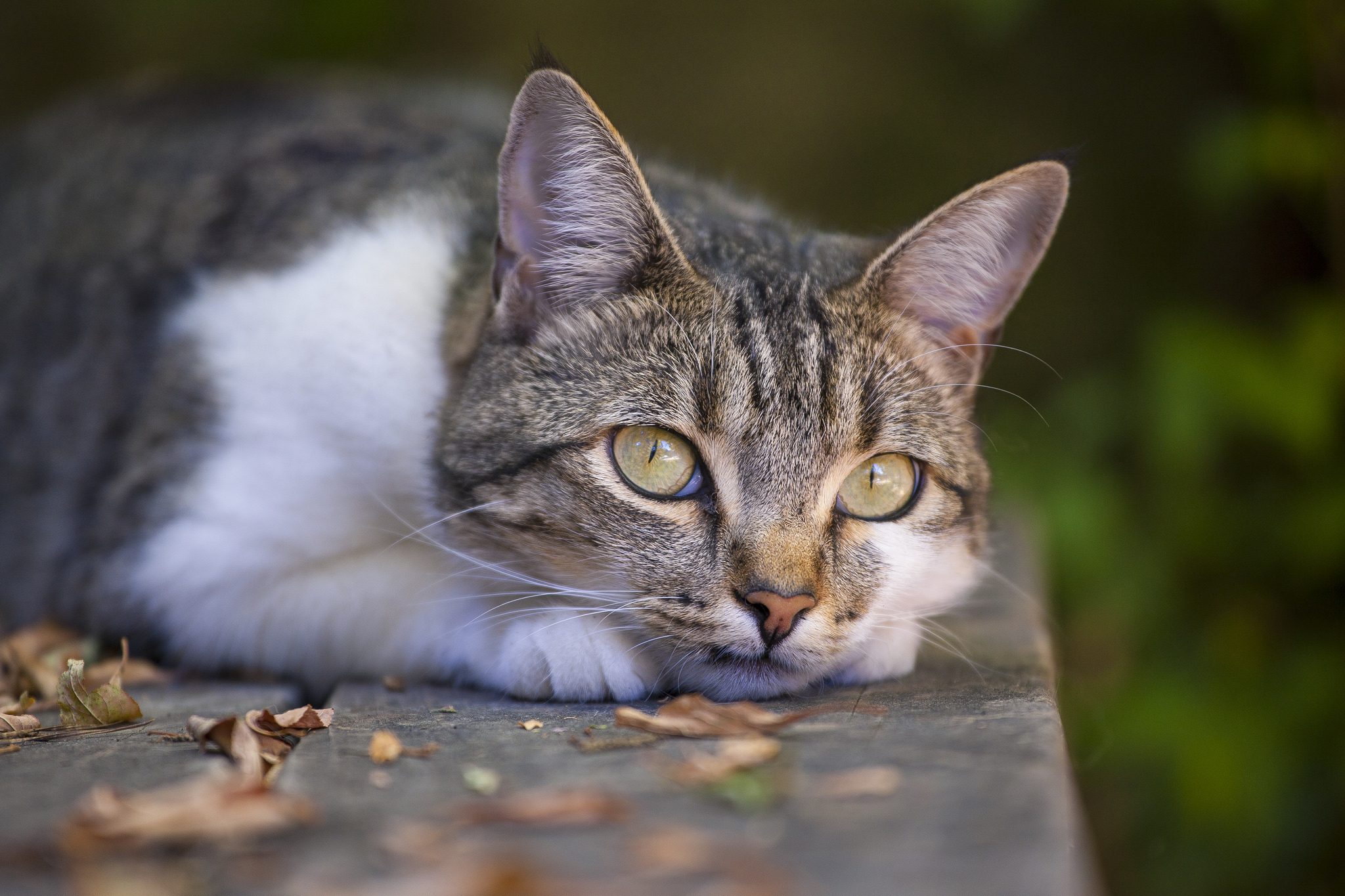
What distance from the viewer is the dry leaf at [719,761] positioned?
1552mm

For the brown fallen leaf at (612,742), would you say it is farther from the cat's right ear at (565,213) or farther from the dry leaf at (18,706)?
the dry leaf at (18,706)

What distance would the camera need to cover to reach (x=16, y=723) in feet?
6.64

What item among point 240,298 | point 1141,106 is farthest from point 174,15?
point 1141,106

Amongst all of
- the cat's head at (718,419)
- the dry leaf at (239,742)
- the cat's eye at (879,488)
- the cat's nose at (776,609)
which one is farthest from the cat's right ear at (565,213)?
the dry leaf at (239,742)


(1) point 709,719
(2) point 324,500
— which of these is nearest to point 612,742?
(1) point 709,719

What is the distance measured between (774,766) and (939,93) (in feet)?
14.9

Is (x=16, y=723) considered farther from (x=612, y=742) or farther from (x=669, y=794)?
(x=669, y=794)

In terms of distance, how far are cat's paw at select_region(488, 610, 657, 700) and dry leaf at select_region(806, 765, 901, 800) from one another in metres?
0.62

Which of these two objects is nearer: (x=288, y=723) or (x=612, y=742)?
(x=612, y=742)

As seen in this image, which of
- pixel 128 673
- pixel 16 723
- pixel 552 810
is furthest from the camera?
pixel 128 673

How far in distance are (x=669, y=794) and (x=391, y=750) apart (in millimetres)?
472

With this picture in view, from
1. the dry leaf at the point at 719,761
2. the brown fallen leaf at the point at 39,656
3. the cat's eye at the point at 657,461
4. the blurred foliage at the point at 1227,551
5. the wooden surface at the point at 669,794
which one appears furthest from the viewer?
the blurred foliage at the point at 1227,551

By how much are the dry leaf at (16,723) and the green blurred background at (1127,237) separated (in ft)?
8.63

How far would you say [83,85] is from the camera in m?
5.43
